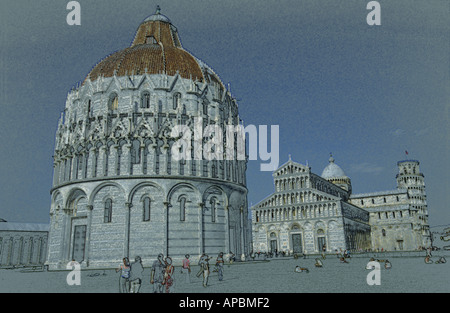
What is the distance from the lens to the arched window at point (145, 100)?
34.3 meters

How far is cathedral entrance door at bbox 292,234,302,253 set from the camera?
68950 millimetres

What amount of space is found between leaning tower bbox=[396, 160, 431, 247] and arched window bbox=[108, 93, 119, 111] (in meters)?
88.4

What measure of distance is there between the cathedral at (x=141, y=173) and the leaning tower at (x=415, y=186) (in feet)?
262

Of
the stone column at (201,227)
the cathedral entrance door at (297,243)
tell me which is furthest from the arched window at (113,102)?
the cathedral entrance door at (297,243)

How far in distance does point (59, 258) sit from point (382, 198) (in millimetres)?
84933

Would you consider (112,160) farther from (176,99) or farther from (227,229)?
(227,229)

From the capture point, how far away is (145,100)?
34625mm

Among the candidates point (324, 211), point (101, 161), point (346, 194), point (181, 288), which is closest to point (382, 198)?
point (346, 194)

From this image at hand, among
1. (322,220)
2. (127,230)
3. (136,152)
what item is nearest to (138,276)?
(127,230)

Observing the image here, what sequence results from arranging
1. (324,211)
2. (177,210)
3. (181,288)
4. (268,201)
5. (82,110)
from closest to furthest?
1. (181,288)
2. (177,210)
3. (82,110)
4. (324,211)
5. (268,201)

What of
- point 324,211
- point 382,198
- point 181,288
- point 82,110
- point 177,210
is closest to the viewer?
point 181,288

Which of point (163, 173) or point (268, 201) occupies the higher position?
point (268, 201)
